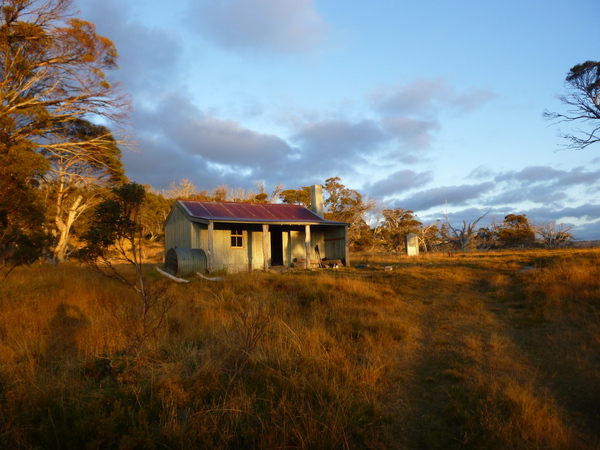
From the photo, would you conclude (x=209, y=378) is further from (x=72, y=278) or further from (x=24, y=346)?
(x=72, y=278)

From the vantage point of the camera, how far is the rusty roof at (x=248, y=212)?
58.7 ft

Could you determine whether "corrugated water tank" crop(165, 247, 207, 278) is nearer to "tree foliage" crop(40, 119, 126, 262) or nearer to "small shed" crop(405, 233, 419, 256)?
"tree foliage" crop(40, 119, 126, 262)

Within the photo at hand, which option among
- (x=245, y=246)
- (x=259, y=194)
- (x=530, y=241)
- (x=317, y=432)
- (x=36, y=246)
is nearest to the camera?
(x=317, y=432)

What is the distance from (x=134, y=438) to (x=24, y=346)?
320 centimetres

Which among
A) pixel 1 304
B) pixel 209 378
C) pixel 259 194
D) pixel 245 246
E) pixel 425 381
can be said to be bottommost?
pixel 425 381

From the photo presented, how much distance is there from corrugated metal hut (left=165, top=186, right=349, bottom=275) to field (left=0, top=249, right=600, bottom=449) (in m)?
8.86

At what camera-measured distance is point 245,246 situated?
19344 mm

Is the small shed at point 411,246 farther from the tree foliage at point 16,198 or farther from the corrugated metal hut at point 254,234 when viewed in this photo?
the tree foliage at point 16,198

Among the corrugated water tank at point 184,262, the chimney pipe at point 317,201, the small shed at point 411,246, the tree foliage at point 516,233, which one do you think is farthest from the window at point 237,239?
the tree foliage at point 516,233

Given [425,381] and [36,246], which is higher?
[36,246]

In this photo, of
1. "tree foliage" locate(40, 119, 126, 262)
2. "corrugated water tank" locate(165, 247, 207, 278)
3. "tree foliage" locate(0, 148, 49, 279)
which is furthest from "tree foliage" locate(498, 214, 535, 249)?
"tree foliage" locate(0, 148, 49, 279)

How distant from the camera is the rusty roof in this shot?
704 inches

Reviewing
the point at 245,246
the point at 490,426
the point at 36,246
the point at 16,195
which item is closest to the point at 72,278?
the point at 16,195

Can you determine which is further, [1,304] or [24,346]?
[1,304]
